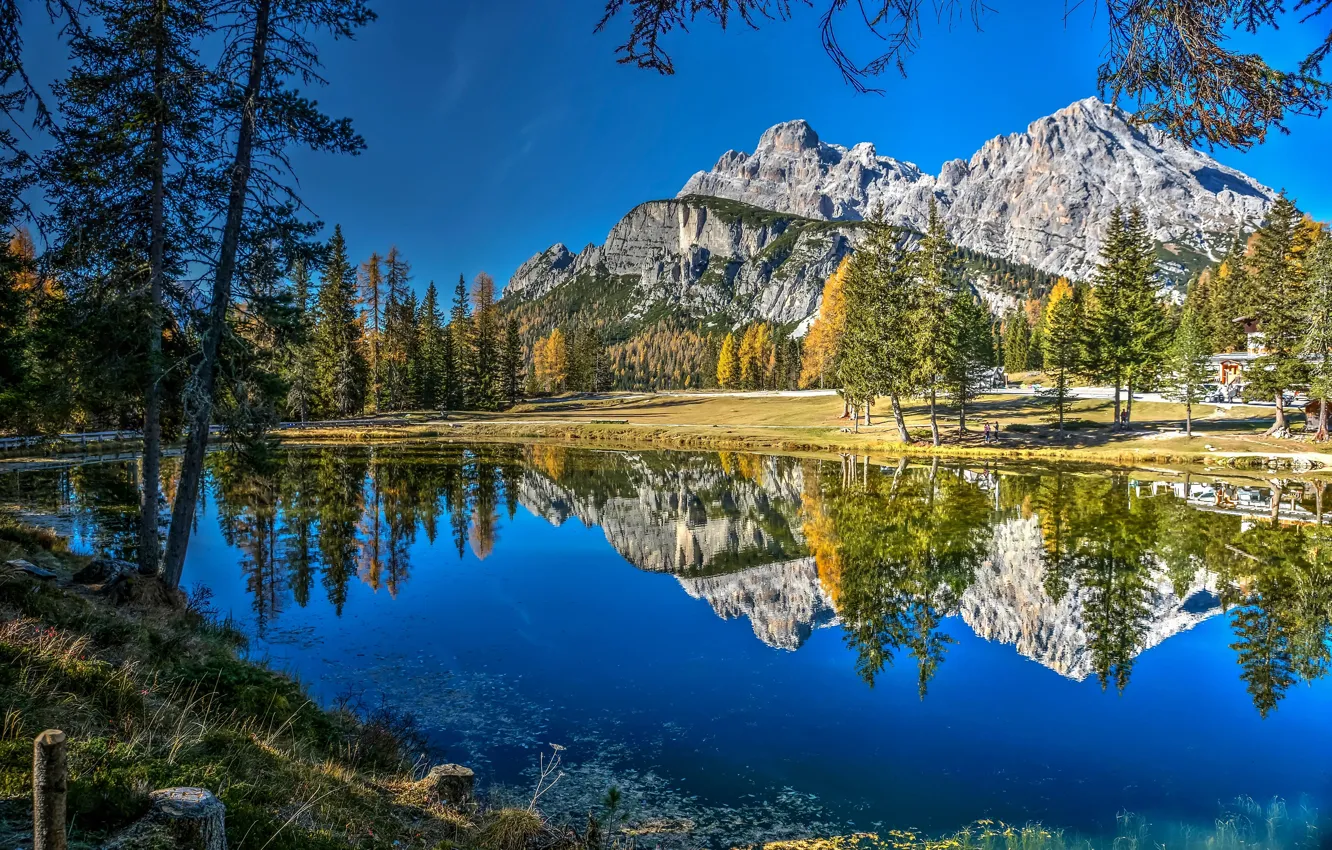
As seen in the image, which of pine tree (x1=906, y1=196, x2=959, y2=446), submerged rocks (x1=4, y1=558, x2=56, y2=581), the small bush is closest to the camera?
the small bush

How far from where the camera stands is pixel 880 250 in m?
47.0

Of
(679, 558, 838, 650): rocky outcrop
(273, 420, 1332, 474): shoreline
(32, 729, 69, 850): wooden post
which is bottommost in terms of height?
(679, 558, 838, 650): rocky outcrop

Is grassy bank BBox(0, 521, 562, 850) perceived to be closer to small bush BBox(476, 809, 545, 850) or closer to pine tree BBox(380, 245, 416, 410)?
small bush BBox(476, 809, 545, 850)

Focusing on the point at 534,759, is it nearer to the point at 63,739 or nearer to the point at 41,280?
the point at 63,739

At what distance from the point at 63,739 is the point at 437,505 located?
28076mm

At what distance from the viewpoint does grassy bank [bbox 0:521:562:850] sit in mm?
4195

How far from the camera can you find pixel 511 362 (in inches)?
3447

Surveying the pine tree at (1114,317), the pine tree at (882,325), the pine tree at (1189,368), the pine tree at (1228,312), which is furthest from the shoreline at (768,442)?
the pine tree at (1228,312)

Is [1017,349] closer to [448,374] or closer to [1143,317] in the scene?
[1143,317]

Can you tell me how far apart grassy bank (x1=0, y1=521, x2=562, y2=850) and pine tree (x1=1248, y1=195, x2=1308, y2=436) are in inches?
1996

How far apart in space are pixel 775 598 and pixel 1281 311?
146 ft

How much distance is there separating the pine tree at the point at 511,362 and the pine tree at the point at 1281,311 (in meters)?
71.4

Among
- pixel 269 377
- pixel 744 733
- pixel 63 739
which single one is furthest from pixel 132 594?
pixel 63 739

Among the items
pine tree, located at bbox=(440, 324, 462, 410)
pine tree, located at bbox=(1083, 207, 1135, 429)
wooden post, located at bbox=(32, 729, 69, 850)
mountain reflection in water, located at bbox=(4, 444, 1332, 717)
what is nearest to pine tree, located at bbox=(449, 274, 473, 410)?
pine tree, located at bbox=(440, 324, 462, 410)
